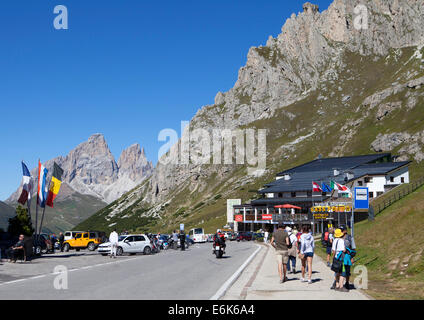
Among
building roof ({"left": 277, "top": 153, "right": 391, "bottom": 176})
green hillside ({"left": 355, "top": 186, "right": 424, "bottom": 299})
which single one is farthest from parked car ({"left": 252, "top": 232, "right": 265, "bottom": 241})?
building roof ({"left": 277, "top": 153, "right": 391, "bottom": 176})

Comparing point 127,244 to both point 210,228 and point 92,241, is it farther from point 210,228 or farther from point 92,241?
point 210,228

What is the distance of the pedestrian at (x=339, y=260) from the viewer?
44.4 feet

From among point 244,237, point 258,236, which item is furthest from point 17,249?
point 258,236

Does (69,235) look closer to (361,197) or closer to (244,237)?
(361,197)

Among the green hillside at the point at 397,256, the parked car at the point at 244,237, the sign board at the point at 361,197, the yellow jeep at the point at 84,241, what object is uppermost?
the sign board at the point at 361,197

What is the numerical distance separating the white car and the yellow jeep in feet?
29.2

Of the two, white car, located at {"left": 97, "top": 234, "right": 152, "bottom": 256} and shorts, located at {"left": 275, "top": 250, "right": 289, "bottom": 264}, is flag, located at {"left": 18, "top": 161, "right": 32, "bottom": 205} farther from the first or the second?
shorts, located at {"left": 275, "top": 250, "right": 289, "bottom": 264}

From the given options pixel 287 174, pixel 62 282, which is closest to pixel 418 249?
pixel 62 282

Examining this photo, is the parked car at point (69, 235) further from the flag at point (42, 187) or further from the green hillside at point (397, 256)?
the green hillside at point (397, 256)

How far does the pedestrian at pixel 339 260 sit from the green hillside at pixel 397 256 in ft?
2.86

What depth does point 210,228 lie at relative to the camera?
11169 centimetres

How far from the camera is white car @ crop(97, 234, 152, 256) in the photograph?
35.2 m

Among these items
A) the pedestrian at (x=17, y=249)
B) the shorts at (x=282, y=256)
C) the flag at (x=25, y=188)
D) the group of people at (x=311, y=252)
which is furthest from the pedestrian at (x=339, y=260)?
the flag at (x=25, y=188)

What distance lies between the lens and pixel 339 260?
13.7m
